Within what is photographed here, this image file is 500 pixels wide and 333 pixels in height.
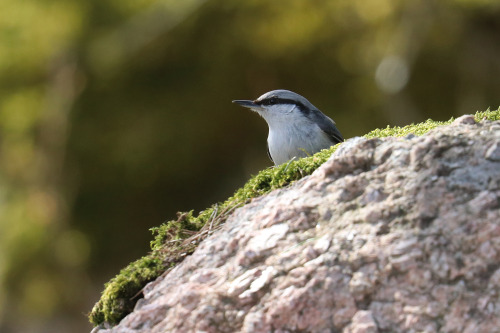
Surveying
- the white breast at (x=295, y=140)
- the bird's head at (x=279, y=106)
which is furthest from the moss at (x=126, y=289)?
the bird's head at (x=279, y=106)

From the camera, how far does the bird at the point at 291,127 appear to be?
17.9 ft

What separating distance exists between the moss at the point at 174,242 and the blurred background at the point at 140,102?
724 cm

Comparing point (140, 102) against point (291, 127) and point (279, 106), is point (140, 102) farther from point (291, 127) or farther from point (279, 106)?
point (291, 127)

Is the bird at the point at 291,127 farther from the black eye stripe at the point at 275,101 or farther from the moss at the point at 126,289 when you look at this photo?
the moss at the point at 126,289

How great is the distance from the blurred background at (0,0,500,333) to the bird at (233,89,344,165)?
470cm

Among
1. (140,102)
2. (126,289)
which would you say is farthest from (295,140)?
(140,102)

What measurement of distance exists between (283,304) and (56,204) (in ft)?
30.3

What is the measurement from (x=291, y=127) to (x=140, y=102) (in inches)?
253

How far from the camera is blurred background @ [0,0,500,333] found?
429 inches

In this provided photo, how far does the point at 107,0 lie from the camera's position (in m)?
11.6

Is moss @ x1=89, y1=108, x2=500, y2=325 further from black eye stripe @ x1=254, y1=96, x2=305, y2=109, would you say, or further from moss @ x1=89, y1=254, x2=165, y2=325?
black eye stripe @ x1=254, y1=96, x2=305, y2=109

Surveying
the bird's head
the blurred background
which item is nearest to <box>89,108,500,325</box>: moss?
the bird's head

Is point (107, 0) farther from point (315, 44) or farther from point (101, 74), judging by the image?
point (315, 44)

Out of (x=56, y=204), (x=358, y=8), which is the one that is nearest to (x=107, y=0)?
(x=56, y=204)
